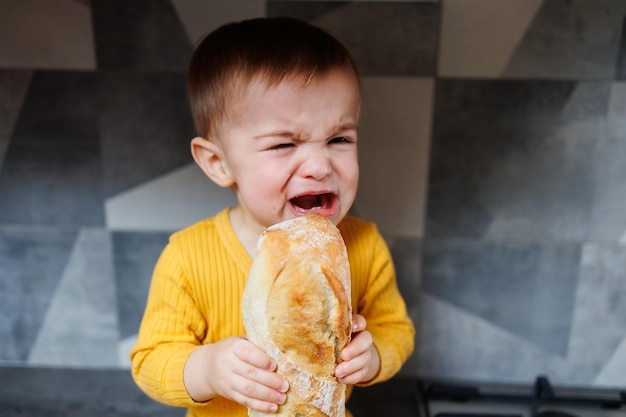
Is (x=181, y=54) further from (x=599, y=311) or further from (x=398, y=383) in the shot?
(x=599, y=311)

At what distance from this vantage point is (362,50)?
82 cm

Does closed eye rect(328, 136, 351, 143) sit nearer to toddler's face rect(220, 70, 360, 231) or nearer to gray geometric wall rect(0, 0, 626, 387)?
toddler's face rect(220, 70, 360, 231)

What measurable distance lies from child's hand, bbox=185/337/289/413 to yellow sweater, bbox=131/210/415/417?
78 millimetres

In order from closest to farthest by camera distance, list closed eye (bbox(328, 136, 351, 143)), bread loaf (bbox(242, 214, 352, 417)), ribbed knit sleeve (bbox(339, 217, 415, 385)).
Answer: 1. bread loaf (bbox(242, 214, 352, 417))
2. closed eye (bbox(328, 136, 351, 143))
3. ribbed knit sleeve (bbox(339, 217, 415, 385))

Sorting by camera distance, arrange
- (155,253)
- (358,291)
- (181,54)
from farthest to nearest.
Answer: (155,253), (181,54), (358,291)

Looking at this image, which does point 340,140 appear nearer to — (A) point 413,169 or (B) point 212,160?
(B) point 212,160

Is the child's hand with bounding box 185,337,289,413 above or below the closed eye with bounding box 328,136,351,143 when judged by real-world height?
below

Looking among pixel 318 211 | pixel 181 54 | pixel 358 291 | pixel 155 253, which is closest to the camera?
pixel 318 211

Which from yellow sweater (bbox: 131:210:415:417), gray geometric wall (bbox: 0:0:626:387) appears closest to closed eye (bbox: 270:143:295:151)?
yellow sweater (bbox: 131:210:415:417)

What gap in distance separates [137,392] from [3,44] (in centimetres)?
66

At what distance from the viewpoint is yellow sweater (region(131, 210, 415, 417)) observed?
617mm

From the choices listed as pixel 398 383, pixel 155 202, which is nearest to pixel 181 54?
pixel 155 202

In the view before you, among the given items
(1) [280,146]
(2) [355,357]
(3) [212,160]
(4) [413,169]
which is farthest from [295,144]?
(4) [413,169]

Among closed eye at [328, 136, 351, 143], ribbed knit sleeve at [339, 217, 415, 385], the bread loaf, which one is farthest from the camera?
ribbed knit sleeve at [339, 217, 415, 385]
